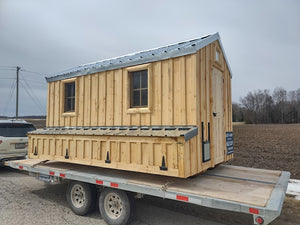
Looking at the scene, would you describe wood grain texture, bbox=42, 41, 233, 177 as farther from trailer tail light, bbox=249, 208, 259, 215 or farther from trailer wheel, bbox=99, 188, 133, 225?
trailer tail light, bbox=249, 208, 259, 215

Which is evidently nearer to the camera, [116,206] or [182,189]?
[182,189]

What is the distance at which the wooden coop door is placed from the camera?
17.6 ft

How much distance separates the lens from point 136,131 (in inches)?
189

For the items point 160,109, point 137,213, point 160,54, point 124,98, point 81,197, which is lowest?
point 137,213

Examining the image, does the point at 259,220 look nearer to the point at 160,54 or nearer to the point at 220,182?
the point at 220,182

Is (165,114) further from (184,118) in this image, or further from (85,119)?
(85,119)

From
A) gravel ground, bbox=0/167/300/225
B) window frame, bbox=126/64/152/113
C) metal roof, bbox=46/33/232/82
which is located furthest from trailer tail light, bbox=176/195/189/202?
metal roof, bbox=46/33/232/82

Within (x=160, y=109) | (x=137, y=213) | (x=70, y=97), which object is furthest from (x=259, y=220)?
(x=70, y=97)

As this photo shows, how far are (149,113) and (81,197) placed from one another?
8.21 feet

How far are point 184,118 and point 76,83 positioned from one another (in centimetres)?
340

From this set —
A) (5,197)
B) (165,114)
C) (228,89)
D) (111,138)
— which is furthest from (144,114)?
(5,197)

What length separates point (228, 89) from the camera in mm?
6461

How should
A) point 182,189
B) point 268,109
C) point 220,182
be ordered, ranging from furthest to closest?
point 268,109 < point 220,182 < point 182,189

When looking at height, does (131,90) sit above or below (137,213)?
above
